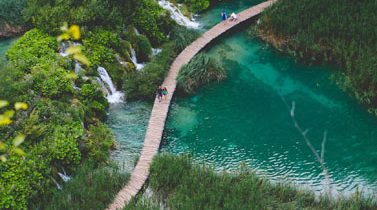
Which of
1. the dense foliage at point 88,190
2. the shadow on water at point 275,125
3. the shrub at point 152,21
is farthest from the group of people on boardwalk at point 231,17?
the dense foliage at point 88,190

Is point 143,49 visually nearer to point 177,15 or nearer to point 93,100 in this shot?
point 177,15

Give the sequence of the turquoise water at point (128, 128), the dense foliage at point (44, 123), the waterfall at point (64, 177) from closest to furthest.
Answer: the dense foliage at point (44, 123)
the waterfall at point (64, 177)
the turquoise water at point (128, 128)

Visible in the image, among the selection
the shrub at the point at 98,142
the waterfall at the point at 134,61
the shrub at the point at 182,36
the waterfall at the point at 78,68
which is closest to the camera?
the shrub at the point at 98,142

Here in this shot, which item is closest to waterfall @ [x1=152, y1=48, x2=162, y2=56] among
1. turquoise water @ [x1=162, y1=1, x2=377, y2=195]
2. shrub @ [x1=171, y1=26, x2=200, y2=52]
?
shrub @ [x1=171, y1=26, x2=200, y2=52]

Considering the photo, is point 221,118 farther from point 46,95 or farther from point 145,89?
point 46,95

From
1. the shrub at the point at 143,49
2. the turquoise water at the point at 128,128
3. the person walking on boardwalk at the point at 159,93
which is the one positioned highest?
the shrub at the point at 143,49

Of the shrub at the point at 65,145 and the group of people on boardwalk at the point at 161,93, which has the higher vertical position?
the group of people on boardwalk at the point at 161,93

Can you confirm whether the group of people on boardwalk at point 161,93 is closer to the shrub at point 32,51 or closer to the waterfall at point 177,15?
the shrub at point 32,51

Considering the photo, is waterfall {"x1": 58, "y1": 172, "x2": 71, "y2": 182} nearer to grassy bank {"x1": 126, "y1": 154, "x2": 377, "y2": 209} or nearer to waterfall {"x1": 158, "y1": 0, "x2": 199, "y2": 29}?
grassy bank {"x1": 126, "y1": 154, "x2": 377, "y2": 209}
